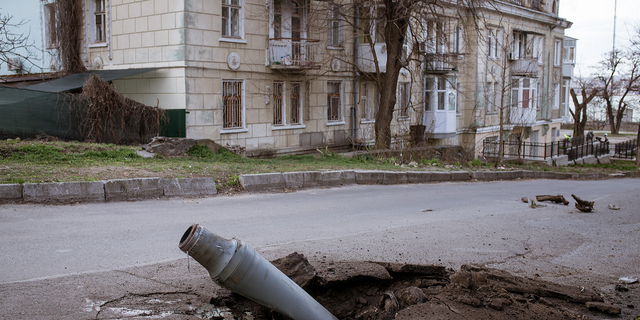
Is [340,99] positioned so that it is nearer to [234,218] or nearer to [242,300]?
[234,218]

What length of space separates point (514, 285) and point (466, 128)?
30.2m

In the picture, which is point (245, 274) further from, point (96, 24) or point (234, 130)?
point (96, 24)

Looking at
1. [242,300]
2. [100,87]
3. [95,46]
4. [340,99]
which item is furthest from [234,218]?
[340,99]

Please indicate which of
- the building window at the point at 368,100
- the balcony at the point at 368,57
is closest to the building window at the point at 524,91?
the building window at the point at 368,100

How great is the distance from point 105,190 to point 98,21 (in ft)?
45.4

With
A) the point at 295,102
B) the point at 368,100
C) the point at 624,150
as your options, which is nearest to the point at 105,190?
the point at 295,102

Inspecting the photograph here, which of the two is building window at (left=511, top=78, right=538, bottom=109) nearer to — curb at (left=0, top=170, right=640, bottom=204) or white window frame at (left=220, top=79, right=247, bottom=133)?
curb at (left=0, top=170, right=640, bottom=204)

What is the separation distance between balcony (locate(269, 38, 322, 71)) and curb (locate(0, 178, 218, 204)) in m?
10.5

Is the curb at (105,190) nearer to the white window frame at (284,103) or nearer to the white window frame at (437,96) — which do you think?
the white window frame at (284,103)

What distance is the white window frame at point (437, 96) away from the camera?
3022cm

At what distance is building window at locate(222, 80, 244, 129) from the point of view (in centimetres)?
1903

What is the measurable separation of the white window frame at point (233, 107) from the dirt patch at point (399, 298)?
14.5m

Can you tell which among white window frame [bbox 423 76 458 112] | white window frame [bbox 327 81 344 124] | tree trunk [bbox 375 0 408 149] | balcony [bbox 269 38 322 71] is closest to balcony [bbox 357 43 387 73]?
white window frame [bbox 327 81 344 124]

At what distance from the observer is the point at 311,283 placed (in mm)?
4508
